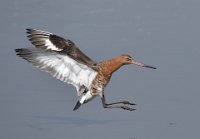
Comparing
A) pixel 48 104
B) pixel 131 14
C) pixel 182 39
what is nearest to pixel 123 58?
pixel 48 104

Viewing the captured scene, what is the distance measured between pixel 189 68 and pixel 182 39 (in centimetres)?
106

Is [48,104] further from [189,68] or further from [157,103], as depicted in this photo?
[189,68]

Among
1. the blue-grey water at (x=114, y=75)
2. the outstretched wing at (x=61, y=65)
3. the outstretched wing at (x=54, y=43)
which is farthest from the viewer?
the blue-grey water at (x=114, y=75)

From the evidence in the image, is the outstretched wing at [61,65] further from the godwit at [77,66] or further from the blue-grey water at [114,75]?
the blue-grey water at [114,75]

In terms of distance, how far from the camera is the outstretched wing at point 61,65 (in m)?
8.02

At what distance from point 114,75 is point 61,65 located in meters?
2.01

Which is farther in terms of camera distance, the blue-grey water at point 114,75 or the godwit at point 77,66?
the blue-grey water at point 114,75

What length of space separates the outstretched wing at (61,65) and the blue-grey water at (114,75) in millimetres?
605

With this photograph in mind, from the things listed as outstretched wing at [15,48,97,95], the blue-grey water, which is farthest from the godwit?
the blue-grey water

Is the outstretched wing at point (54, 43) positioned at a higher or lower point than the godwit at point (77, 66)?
higher

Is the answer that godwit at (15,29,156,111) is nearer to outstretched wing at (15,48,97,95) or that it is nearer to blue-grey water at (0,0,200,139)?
outstretched wing at (15,48,97,95)

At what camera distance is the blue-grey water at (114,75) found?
28.1 feet

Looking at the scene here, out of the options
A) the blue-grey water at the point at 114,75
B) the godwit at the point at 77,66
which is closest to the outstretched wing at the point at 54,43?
the godwit at the point at 77,66

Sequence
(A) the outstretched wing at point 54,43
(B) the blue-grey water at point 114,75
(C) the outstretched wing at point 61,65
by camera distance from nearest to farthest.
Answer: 1. (C) the outstretched wing at point 61,65
2. (A) the outstretched wing at point 54,43
3. (B) the blue-grey water at point 114,75
